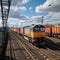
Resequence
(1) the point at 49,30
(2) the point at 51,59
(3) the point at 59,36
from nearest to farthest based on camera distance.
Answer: (2) the point at 51,59
(3) the point at 59,36
(1) the point at 49,30

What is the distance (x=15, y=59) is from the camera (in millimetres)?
14039

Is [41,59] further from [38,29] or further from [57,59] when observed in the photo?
[38,29]

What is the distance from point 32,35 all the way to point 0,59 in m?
9.69

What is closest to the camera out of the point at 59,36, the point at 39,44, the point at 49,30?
the point at 39,44

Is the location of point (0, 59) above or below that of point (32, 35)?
below

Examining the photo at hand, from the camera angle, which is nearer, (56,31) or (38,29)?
(38,29)

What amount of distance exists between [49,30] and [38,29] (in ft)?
71.5

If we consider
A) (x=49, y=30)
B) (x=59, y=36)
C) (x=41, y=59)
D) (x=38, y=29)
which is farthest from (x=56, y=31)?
(x=41, y=59)

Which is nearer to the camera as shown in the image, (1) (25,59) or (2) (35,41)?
(1) (25,59)

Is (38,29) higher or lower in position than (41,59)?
higher

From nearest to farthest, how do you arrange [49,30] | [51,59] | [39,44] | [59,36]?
[51,59] → [39,44] → [59,36] → [49,30]

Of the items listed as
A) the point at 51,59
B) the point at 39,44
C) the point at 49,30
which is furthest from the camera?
the point at 49,30

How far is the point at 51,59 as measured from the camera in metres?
13.3

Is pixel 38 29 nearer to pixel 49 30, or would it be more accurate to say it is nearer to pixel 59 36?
pixel 59 36
